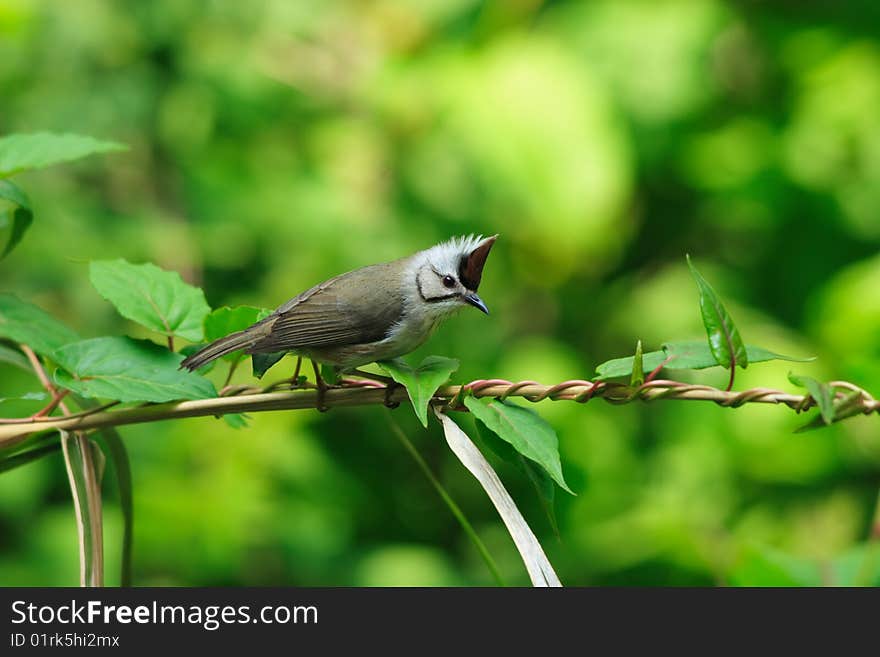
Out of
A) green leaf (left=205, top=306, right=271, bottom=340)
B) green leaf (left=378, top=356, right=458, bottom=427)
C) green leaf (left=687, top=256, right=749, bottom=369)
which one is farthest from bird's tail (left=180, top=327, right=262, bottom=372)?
green leaf (left=687, top=256, right=749, bottom=369)

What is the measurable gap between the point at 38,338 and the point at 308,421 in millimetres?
1954

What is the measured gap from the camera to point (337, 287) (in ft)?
6.98

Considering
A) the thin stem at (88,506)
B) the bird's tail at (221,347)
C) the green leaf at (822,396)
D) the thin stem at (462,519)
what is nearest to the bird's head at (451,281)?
the bird's tail at (221,347)

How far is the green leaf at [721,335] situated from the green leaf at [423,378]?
0.36 m

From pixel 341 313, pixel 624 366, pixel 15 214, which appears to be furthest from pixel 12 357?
pixel 624 366

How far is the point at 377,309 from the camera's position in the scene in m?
2.06

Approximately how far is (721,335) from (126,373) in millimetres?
893

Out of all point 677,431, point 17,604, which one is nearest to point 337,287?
point 17,604

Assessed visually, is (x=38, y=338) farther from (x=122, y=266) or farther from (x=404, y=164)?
(x=404, y=164)

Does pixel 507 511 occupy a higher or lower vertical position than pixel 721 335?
lower

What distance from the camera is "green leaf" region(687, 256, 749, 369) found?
133cm

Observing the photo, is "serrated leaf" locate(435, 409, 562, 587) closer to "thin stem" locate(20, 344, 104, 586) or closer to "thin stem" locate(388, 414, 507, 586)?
"thin stem" locate(388, 414, 507, 586)

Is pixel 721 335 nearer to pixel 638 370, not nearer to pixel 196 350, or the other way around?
pixel 638 370

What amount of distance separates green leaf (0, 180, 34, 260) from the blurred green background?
150 cm
